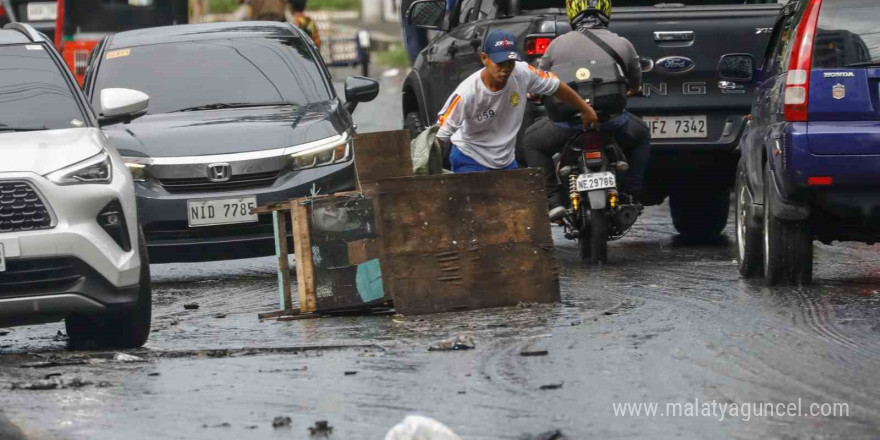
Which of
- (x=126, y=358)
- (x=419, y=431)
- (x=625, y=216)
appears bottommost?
(x=625, y=216)

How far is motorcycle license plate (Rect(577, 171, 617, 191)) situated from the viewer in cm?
1178

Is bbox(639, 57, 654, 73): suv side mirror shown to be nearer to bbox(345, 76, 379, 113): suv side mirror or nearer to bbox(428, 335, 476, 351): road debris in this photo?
bbox(345, 76, 379, 113): suv side mirror

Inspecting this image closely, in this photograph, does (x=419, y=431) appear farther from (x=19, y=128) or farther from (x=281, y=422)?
(x=19, y=128)

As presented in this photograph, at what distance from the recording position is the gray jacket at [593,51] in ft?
39.0

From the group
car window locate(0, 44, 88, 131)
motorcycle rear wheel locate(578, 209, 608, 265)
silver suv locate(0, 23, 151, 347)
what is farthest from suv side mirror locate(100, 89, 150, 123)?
motorcycle rear wheel locate(578, 209, 608, 265)

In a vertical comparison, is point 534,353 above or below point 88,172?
below

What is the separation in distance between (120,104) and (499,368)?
297 cm

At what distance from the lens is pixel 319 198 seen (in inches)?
393

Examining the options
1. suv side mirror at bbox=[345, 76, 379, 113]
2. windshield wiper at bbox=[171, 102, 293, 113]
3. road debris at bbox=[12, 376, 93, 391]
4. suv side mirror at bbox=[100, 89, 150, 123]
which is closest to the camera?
road debris at bbox=[12, 376, 93, 391]

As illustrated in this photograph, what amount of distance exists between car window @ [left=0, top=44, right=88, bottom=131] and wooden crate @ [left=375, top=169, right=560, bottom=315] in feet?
5.55

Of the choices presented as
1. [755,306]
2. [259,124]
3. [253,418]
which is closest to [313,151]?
[259,124]

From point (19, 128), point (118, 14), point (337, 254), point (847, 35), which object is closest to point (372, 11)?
point (118, 14)

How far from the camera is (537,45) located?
12.5 meters

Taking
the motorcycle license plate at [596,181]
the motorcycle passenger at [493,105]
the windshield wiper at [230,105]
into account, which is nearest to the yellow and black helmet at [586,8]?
the motorcycle passenger at [493,105]
